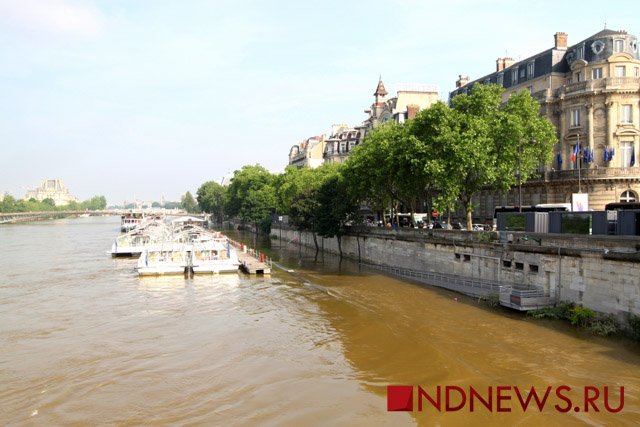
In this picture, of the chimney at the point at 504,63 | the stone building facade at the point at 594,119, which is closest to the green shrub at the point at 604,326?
the stone building facade at the point at 594,119

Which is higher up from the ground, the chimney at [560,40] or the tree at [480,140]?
the chimney at [560,40]

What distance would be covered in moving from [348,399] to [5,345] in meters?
17.1

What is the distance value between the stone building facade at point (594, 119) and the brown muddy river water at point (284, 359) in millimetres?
18781

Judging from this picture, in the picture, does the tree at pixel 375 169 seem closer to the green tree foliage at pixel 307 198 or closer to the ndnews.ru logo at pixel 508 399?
the green tree foliage at pixel 307 198

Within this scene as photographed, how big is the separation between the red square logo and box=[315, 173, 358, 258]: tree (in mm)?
38173

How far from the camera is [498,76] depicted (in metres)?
61.7

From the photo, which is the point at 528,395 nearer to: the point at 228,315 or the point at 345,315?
the point at 345,315

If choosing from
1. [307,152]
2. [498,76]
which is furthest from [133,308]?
[307,152]

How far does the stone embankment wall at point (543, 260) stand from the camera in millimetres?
23688

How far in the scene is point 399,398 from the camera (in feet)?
59.6

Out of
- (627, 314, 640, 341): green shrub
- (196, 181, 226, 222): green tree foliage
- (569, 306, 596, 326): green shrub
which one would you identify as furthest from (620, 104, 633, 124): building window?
(196, 181, 226, 222): green tree foliage

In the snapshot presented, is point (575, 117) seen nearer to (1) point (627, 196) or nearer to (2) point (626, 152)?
(2) point (626, 152)

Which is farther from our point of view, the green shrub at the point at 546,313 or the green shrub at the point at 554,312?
the green shrub at the point at 546,313

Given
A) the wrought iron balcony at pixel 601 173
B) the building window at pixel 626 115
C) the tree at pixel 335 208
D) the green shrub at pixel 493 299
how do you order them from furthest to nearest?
the tree at pixel 335 208 → the building window at pixel 626 115 → the wrought iron balcony at pixel 601 173 → the green shrub at pixel 493 299
